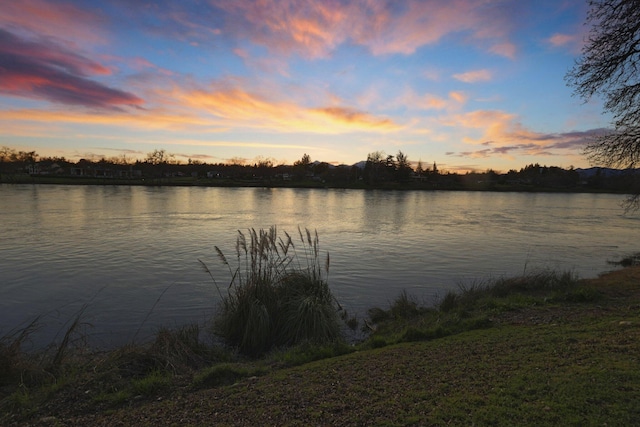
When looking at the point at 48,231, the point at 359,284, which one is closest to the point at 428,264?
the point at 359,284

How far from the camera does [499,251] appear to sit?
71.5 ft

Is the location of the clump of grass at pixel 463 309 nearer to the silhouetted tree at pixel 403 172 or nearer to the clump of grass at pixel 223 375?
the clump of grass at pixel 223 375

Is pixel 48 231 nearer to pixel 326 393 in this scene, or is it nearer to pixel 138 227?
pixel 138 227

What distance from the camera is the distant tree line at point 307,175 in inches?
5167

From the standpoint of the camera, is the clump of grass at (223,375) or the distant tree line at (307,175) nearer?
the clump of grass at (223,375)

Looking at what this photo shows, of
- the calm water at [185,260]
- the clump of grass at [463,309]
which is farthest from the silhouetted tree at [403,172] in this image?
the clump of grass at [463,309]

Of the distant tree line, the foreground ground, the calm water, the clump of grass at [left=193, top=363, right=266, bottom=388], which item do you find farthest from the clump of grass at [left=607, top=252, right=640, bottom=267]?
the distant tree line

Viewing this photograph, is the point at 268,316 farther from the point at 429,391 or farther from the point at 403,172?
the point at 403,172

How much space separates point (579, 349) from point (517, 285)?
23.2 feet

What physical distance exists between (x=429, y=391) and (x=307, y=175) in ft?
537

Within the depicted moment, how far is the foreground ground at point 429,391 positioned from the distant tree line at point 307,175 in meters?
120

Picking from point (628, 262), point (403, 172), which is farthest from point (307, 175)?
point (628, 262)

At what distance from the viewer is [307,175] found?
167125mm

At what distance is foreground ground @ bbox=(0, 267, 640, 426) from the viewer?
4113mm
